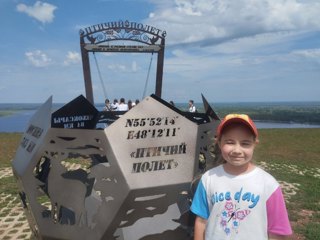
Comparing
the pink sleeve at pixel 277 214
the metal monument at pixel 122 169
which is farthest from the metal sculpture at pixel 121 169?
the pink sleeve at pixel 277 214

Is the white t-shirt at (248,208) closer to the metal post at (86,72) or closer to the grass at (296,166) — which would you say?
the grass at (296,166)

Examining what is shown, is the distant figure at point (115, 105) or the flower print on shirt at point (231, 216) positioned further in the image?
the distant figure at point (115, 105)

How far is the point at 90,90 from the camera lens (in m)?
9.51

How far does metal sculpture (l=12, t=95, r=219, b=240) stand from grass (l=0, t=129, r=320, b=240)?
63cm

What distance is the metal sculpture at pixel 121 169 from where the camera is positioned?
3.00 meters

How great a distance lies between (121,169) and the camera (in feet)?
9.78

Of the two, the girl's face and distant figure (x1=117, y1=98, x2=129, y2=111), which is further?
distant figure (x1=117, y1=98, x2=129, y2=111)

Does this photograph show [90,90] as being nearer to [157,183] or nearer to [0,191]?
[0,191]

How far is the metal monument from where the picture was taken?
300 centimetres

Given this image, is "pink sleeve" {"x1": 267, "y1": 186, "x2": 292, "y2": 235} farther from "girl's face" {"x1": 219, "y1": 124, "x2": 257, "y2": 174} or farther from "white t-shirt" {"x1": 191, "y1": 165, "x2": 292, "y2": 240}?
"girl's face" {"x1": 219, "y1": 124, "x2": 257, "y2": 174}

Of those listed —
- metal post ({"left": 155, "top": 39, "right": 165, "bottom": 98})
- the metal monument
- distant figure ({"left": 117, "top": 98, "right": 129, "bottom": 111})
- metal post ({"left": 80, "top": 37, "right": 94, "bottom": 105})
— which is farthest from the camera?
distant figure ({"left": 117, "top": 98, "right": 129, "bottom": 111})

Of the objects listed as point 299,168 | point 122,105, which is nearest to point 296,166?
point 299,168

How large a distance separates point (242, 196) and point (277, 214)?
203 millimetres

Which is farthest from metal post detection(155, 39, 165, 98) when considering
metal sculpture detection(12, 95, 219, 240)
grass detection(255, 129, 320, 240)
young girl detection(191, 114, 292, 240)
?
young girl detection(191, 114, 292, 240)
